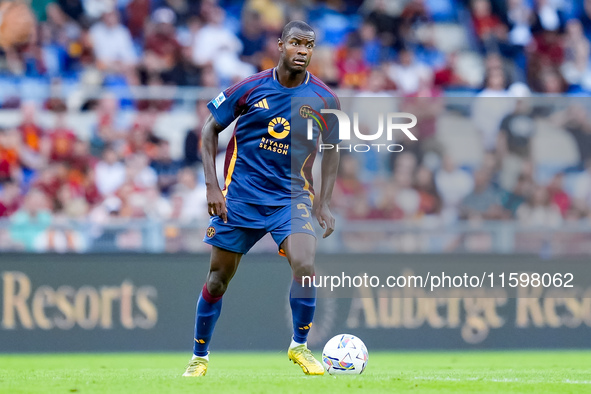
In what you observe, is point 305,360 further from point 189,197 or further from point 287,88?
point 189,197

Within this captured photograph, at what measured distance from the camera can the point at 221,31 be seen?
42.4ft

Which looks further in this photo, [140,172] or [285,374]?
[140,172]

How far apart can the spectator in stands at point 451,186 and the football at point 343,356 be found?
14.2ft

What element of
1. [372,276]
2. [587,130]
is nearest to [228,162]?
[372,276]

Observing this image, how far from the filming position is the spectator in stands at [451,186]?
411 inches

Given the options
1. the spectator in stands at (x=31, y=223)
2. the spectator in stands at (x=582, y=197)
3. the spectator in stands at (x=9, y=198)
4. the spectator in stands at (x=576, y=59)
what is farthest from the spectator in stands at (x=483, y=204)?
the spectator in stands at (x=9, y=198)

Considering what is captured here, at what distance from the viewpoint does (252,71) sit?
12.5m

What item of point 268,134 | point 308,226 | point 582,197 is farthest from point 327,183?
point 582,197

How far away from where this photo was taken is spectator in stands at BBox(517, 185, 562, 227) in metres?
10.5

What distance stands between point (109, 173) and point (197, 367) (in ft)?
15.4

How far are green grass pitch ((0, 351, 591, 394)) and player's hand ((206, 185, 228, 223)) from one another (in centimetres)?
109

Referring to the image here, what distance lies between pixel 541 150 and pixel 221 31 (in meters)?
4.88

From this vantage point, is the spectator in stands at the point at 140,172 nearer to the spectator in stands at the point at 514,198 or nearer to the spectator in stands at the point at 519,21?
the spectator in stands at the point at 514,198

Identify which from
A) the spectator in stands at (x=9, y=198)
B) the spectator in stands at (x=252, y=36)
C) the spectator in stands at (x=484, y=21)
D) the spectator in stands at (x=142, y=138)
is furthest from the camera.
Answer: the spectator in stands at (x=484, y=21)
